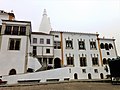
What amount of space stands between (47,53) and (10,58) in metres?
9.99

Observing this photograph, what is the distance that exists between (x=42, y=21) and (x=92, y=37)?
17.3 m

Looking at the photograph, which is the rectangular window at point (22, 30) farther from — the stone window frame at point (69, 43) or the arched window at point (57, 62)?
the stone window frame at point (69, 43)

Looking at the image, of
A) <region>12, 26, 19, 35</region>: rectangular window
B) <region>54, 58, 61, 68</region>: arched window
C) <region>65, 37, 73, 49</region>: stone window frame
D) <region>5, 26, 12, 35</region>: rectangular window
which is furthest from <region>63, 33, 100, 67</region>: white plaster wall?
<region>5, 26, 12, 35</region>: rectangular window

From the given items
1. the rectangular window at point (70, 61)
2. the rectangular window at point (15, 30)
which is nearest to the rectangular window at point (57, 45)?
the rectangular window at point (70, 61)

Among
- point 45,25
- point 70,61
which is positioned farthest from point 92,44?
point 45,25

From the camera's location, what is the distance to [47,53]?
30.8 metres

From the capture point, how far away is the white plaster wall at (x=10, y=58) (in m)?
21.9

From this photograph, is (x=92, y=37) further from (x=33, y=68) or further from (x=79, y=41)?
(x=33, y=68)

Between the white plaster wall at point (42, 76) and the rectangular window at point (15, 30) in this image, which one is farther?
the rectangular window at point (15, 30)

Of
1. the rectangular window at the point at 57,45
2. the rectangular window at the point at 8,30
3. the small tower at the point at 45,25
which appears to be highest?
the small tower at the point at 45,25

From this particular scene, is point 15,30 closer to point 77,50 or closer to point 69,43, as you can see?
point 69,43

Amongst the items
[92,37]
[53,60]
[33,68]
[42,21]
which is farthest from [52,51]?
[42,21]

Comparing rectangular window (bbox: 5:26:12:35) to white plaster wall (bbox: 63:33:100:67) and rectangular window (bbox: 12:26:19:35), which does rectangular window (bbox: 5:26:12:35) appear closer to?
rectangular window (bbox: 12:26:19:35)

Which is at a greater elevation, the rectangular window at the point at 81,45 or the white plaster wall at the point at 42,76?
the rectangular window at the point at 81,45
